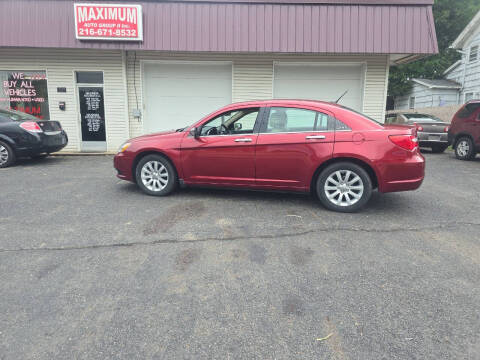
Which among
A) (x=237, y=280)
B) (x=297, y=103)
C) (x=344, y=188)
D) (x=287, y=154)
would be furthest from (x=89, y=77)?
(x=237, y=280)

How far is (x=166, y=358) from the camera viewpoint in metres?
2.05

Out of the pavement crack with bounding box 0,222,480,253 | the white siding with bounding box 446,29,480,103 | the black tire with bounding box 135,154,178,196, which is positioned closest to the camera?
the pavement crack with bounding box 0,222,480,253

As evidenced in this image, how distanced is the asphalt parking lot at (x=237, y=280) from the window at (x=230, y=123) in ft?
3.55

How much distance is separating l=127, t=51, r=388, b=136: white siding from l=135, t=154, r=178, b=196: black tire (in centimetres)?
627

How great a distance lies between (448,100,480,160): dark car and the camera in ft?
31.7

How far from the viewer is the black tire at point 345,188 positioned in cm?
471

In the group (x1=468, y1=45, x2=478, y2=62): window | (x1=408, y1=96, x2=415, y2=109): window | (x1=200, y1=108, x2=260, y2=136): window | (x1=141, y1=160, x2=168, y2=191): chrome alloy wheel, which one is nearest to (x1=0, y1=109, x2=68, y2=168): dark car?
(x1=141, y1=160, x2=168, y2=191): chrome alloy wheel

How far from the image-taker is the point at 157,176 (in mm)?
5625

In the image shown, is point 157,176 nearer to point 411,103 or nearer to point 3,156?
point 3,156

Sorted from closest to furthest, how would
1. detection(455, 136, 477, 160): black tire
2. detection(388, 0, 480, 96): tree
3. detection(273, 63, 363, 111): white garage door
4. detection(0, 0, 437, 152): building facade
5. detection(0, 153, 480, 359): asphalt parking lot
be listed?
detection(0, 153, 480, 359): asphalt parking lot → detection(0, 0, 437, 152): building facade → detection(455, 136, 477, 160): black tire → detection(273, 63, 363, 111): white garage door → detection(388, 0, 480, 96): tree

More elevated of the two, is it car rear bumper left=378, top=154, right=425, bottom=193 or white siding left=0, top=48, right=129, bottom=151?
white siding left=0, top=48, right=129, bottom=151

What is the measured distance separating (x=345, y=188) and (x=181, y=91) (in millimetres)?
8115

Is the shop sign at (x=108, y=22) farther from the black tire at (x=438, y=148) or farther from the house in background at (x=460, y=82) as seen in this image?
the house in background at (x=460, y=82)

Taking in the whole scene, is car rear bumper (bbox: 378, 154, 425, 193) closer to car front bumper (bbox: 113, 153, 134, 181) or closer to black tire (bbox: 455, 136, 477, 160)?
car front bumper (bbox: 113, 153, 134, 181)
